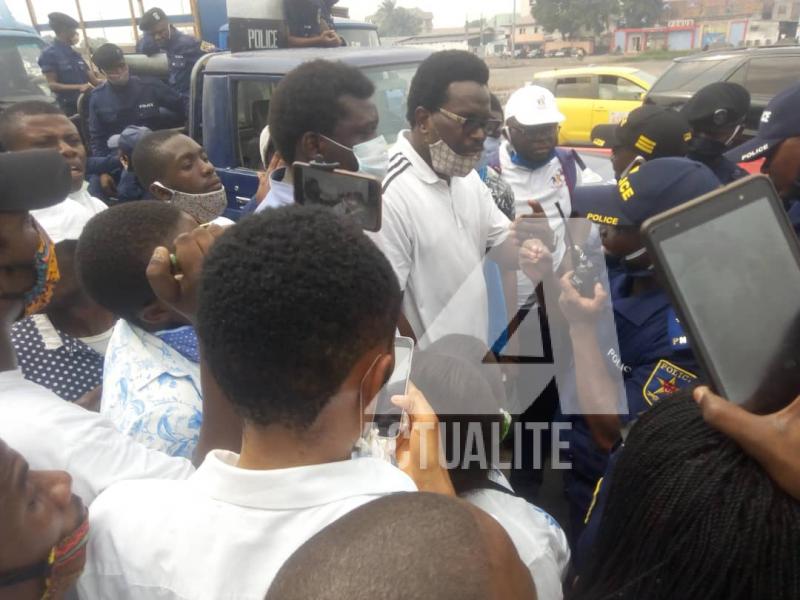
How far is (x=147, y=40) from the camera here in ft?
23.4

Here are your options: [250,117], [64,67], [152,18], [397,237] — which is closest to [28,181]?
[397,237]

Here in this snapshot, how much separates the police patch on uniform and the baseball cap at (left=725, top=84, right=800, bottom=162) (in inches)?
52.8

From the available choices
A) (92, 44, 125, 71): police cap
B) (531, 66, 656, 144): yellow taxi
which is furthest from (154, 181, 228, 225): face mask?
(531, 66, 656, 144): yellow taxi

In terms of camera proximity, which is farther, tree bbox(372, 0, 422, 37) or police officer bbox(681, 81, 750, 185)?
tree bbox(372, 0, 422, 37)

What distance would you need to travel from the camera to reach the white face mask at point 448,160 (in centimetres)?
232

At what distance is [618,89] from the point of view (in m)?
11.5

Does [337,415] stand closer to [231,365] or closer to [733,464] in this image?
[231,365]

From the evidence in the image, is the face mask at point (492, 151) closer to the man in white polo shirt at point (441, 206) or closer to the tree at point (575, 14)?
the man in white polo shirt at point (441, 206)

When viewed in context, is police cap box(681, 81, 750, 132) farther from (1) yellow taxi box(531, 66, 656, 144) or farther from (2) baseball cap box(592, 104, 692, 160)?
(1) yellow taxi box(531, 66, 656, 144)

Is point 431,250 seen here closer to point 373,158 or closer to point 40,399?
point 373,158

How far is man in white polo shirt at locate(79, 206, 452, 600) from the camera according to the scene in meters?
0.88

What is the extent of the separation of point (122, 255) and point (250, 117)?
3067mm

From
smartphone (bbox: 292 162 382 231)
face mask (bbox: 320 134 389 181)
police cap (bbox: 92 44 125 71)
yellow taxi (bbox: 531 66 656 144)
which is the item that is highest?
police cap (bbox: 92 44 125 71)

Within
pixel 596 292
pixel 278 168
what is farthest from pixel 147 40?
pixel 596 292
